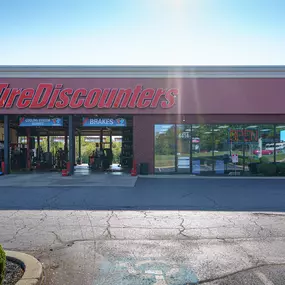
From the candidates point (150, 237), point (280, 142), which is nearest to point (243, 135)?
point (280, 142)

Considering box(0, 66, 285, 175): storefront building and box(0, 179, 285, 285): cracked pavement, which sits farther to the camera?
box(0, 66, 285, 175): storefront building

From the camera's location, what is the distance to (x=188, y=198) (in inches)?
465

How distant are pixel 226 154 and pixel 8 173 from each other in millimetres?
13199

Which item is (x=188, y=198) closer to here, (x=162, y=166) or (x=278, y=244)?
(x=278, y=244)

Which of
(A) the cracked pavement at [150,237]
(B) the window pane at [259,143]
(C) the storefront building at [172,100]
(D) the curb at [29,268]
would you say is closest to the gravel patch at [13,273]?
(D) the curb at [29,268]

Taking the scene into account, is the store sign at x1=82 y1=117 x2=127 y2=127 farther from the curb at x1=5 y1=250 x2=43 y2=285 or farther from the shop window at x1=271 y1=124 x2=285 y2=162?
the curb at x1=5 y1=250 x2=43 y2=285

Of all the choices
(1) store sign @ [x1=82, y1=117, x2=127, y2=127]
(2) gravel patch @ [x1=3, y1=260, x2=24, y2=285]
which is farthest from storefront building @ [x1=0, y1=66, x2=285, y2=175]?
(2) gravel patch @ [x1=3, y1=260, x2=24, y2=285]

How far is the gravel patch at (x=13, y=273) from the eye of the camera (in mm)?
Result: 4582

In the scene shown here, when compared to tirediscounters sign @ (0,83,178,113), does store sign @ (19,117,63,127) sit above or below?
below

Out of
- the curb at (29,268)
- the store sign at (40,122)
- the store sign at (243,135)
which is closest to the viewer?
the curb at (29,268)

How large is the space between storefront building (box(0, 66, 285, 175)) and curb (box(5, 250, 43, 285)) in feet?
48.1

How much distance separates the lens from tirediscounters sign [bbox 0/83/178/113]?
1967cm

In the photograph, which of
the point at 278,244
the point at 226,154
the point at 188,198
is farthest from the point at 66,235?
the point at 226,154

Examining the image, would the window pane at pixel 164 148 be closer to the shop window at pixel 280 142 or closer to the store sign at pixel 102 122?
the store sign at pixel 102 122
